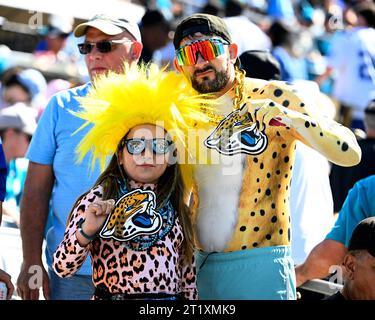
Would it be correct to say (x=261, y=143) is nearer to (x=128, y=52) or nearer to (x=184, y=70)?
(x=184, y=70)

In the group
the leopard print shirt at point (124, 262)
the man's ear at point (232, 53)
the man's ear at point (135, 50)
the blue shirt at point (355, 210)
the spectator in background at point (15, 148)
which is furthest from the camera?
the spectator in background at point (15, 148)

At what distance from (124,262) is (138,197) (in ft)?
0.90

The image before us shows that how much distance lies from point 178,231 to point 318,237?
5.74ft

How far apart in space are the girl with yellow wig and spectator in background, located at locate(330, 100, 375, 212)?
3.23m

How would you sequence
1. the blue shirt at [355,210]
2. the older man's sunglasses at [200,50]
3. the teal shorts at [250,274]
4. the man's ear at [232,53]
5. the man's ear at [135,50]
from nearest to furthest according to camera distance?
1. the teal shorts at [250,274]
2. the older man's sunglasses at [200,50]
3. the man's ear at [232,53]
4. the blue shirt at [355,210]
5. the man's ear at [135,50]

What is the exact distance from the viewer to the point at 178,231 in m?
4.14

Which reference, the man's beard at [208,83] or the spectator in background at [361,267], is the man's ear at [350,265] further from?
the man's beard at [208,83]

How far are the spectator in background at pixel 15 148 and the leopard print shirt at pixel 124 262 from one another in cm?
271

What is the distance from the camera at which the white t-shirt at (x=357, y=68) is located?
30.5ft

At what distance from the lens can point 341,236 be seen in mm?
5145

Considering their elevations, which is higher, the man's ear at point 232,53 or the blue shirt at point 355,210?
the man's ear at point 232,53

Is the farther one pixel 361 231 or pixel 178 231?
pixel 361 231

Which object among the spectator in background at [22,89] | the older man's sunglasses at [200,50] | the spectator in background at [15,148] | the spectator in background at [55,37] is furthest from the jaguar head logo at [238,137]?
the spectator in background at [55,37]
